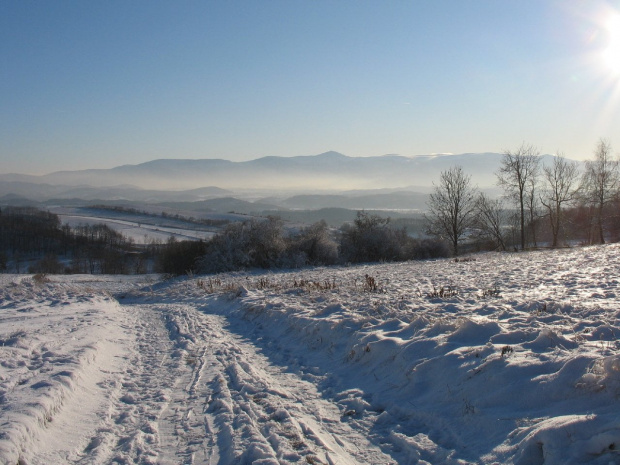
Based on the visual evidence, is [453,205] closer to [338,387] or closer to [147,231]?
[338,387]

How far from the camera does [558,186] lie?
49094mm

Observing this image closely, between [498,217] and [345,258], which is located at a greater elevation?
[498,217]

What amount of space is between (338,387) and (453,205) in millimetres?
42556

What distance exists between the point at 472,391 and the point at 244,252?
35.9m

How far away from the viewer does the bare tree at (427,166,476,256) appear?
46.0 meters

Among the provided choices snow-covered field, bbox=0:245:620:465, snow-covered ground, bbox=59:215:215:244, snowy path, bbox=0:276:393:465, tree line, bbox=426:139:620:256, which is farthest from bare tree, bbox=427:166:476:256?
snow-covered ground, bbox=59:215:215:244

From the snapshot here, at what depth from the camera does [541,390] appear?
4.89 m

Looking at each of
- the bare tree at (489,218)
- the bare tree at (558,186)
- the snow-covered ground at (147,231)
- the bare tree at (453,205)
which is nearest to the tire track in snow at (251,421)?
the bare tree at (453,205)

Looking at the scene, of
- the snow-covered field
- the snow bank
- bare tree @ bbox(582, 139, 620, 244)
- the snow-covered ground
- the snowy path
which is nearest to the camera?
the snow bank

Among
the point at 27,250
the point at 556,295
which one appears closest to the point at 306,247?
the point at 556,295

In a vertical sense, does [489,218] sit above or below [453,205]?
below

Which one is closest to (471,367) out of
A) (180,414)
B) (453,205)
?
(180,414)

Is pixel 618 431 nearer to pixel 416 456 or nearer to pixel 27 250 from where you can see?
pixel 416 456

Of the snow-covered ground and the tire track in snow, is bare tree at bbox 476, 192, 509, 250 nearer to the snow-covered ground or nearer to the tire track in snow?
the tire track in snow
